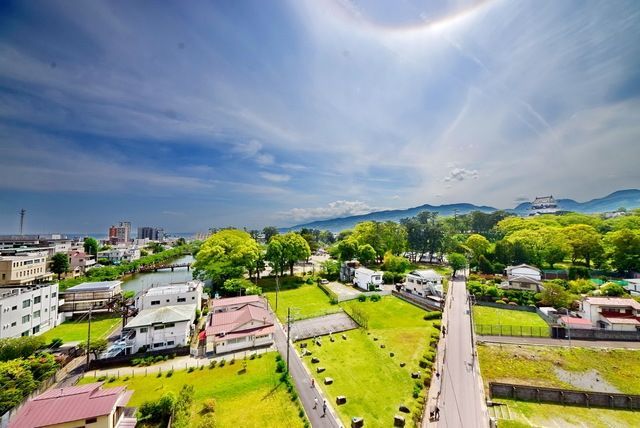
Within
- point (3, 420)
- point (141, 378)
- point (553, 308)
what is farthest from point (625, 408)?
point (3, 420)

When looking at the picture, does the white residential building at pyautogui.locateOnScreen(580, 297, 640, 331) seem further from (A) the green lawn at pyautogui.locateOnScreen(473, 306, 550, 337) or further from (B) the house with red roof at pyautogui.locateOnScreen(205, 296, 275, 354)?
(B) the house with red roof at pyautogui.locateOnScreen(205, 296, 275, 354)

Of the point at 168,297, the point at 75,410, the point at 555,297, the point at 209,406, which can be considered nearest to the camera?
the point at 75,410

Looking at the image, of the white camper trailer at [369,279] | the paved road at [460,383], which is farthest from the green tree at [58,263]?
the paved road at [460,383]

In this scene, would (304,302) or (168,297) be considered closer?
(168,297)

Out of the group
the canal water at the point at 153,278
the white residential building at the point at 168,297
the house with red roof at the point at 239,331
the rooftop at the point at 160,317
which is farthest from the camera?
the canal water at the point at 153,278

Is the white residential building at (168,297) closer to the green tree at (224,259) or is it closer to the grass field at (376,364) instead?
the green tree at (224,259)

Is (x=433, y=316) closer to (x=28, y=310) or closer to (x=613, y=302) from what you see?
(x=613, y=302)

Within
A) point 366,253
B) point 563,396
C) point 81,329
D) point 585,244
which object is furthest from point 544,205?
point 81,329
